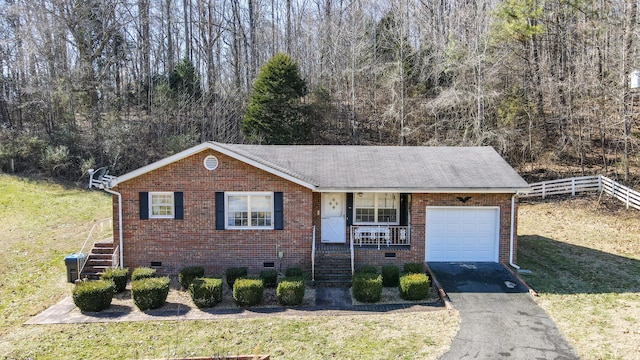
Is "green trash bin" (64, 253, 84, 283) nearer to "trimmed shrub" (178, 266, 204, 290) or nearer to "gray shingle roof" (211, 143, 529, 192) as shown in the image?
"trimmed shrub" (178, 266, 204, 290)

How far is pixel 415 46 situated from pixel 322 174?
2098 centimetres

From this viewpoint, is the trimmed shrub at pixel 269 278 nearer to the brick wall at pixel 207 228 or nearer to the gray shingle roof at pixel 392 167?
the brick wall at pixel 207 228

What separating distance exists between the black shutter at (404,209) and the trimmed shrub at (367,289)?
3.71 metres

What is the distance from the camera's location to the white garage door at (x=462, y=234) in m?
15.1

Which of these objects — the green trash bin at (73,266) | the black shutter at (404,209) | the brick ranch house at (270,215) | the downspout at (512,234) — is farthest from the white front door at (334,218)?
the green trash bin at (73,266)

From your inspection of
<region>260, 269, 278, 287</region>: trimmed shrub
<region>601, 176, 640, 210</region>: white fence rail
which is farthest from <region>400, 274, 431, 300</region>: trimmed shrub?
<region>601, 176, 640, 210</region>: white fence rail

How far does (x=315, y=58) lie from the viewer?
118 ft

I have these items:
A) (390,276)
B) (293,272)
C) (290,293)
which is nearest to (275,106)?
(293,272)

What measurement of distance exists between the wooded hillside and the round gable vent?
16355 millimetres

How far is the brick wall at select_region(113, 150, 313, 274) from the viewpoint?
14.6 metres

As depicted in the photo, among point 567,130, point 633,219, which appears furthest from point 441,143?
point 633,219

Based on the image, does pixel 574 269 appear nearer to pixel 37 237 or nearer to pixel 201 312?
pixel 201 312

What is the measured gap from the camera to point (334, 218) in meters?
15.9

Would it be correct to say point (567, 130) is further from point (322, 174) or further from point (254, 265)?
point (254, 265)
